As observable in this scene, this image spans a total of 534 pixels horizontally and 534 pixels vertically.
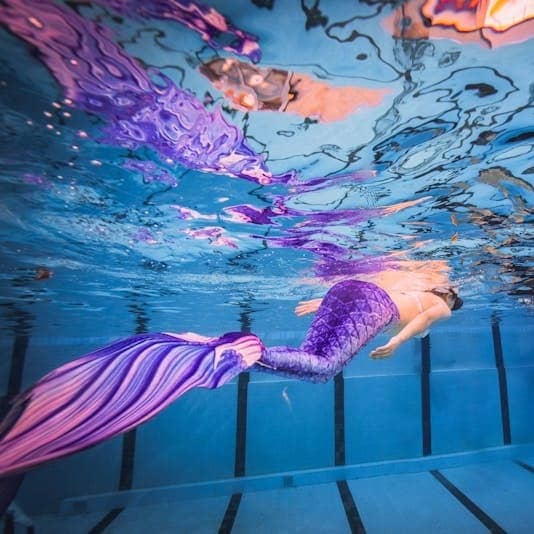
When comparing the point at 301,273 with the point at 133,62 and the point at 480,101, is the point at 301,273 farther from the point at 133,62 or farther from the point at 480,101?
the point at 133,62

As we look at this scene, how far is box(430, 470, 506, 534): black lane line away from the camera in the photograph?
30.3 feet

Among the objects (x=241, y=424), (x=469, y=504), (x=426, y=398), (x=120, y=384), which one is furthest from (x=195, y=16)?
(x=426, y=398)

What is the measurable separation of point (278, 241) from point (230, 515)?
32.5ft

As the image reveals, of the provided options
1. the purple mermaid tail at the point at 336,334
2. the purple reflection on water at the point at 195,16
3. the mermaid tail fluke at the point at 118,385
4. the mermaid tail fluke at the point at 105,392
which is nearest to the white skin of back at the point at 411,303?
the purple mermaid tail at the point at 336,334

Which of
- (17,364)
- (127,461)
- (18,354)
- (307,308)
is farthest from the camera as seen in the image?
(18,354)

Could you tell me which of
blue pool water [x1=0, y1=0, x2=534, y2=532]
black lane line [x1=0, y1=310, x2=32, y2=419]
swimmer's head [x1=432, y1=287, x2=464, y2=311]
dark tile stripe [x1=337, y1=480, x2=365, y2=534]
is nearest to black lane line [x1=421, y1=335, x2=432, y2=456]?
blue pool water [x1=0, y1=0, x2=534, y2=532]

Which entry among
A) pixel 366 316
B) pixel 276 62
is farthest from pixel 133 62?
pixel 366 316

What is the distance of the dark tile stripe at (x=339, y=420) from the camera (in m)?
14.9

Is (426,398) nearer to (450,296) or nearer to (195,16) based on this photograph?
(450,296)

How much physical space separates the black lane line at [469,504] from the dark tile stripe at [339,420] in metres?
3.90

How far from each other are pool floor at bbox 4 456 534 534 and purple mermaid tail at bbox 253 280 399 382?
751 centimetres

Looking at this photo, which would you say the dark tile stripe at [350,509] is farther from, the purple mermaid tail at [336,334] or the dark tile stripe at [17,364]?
the dark tile stripe at [17,364]

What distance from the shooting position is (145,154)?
4145 millimetres

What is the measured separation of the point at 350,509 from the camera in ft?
36.0
